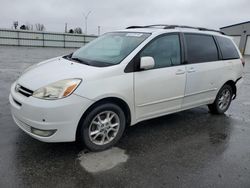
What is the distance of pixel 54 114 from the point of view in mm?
2795

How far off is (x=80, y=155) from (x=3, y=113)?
2.18 meters

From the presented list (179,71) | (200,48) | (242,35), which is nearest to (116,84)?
(179,71)

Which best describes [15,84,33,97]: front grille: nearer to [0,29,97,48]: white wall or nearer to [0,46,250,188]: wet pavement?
[0,46,250,188]: wet pavement

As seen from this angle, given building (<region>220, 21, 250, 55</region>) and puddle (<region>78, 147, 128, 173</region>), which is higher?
building (<region>220, 21, 250, 55</region>)

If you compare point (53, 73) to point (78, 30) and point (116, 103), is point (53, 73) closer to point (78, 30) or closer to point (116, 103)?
point (116, 103)

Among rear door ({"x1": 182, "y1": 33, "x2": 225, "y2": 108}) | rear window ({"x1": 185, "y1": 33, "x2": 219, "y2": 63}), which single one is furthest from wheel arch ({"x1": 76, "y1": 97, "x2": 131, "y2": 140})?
rear window ({"x1": 185, "y1": 33, "x2": 219, "y2": 63})

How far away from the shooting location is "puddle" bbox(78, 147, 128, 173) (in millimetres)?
2929

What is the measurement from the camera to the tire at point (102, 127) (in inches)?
122

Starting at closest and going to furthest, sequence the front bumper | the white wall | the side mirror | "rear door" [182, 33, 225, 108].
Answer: the front bumper < the side mirror < "rear door" [182, 33, 225, 108] < the white wall

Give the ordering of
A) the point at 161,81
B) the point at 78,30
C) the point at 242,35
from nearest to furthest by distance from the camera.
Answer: the point at 161,81
the point at 242,35
the point at 78,30

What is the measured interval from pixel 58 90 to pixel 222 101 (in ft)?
12.7

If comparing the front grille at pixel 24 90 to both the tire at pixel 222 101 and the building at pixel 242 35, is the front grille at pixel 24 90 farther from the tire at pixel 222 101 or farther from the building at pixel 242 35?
the building at pixel 242 35

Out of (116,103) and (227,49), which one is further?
(227,49)

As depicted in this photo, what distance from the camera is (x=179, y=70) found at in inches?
157
